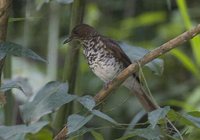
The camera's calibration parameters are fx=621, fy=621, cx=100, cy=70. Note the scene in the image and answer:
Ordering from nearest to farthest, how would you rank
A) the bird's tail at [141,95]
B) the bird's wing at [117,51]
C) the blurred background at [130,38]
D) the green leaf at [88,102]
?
the green leaf at [88,102], the bird's tail at [141,95], the bird's wing at [117,51], the blurred background at [130,38]

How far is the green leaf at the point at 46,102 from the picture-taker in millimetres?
1285

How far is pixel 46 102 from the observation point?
131 cm

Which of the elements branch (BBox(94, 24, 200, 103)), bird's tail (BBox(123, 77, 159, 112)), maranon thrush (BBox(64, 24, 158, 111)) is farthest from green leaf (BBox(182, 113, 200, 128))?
maranon thrush (BBox(64, 24, 158, 111))

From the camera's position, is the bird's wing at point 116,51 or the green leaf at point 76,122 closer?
the green leaf at point 76,122

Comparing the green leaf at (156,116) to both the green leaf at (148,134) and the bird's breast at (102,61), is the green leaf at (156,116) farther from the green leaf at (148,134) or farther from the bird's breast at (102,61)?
the bird's breast at (102,61)

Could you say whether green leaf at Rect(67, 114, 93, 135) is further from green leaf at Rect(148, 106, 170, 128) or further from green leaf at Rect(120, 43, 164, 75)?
green leaf at Rect(120, 43, 164, 75)

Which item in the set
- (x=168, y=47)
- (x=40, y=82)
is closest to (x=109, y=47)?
(x=40, y=82)

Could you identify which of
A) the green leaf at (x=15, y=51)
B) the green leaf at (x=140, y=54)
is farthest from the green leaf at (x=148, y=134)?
Result: the green leaf at (x=140, y=54)

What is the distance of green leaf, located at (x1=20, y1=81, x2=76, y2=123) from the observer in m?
1.29

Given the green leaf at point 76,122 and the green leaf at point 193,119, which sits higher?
the green leaf at point 193,119

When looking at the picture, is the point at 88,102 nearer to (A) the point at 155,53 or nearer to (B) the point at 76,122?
(B) the point at 76,122

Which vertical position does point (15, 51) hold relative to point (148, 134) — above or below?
above

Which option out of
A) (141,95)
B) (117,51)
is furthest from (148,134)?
(117,51)

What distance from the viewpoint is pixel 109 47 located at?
92.6 inches
